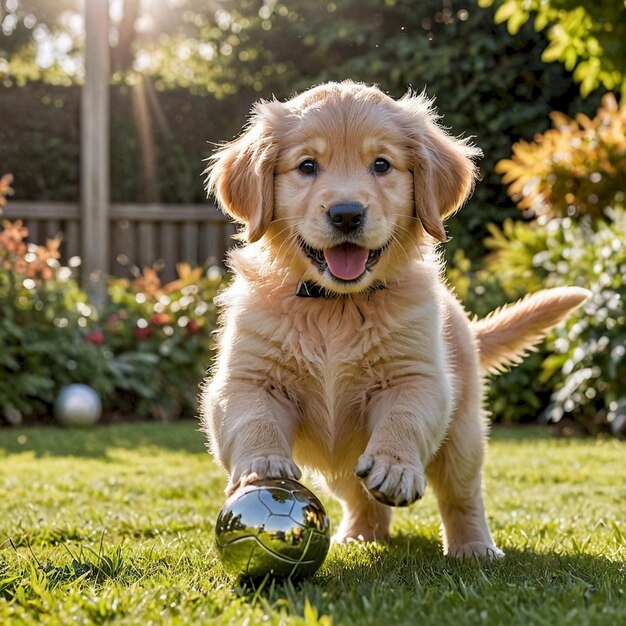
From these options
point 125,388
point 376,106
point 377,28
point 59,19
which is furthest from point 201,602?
point 59,19

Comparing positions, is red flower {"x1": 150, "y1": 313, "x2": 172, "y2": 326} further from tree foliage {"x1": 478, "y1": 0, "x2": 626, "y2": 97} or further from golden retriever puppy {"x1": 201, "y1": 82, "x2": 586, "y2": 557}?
golden retriever puppy {"x1": 201, "y1": 82, "x2": 586, "y2": 557}

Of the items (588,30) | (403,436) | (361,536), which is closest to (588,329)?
(588,30)

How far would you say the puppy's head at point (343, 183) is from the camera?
9.47ft

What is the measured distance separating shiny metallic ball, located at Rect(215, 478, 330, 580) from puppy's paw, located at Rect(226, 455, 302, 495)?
0.16 ft

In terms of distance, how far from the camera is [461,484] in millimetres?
3393

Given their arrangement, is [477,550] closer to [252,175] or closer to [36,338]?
[252,175]

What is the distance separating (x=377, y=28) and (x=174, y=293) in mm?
5676

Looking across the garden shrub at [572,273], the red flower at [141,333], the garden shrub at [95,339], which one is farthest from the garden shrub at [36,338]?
the garden shrub at [572,273]

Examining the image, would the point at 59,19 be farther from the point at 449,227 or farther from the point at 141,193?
the point at 449,227

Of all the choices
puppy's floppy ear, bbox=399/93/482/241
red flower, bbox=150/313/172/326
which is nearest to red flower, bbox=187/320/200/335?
red flower, bbox=150/313/172/326

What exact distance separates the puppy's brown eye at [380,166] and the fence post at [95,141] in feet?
22.0

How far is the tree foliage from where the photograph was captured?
627 cm

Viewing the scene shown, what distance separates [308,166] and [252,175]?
21 centimetres

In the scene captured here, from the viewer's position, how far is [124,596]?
2.22 meters
